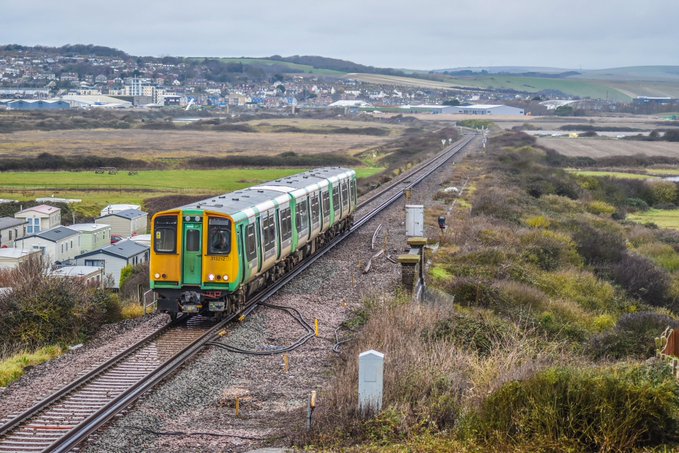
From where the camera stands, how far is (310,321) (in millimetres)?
20375

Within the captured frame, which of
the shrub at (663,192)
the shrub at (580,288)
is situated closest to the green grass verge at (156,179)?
the shrub at (663,192)

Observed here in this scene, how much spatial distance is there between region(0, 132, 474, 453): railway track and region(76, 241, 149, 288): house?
2602 cm

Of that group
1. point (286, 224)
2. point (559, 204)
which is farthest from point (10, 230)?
point (286, 224)

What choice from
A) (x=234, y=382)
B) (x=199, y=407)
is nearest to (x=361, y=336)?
(x=234, y=382)

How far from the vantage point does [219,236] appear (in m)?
19.8

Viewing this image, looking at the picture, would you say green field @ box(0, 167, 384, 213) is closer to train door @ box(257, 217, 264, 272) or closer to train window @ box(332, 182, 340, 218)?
train window @ box(332, 182, 340, 218)

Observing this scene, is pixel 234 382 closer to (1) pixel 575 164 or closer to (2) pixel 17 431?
(2) pixel 17 431

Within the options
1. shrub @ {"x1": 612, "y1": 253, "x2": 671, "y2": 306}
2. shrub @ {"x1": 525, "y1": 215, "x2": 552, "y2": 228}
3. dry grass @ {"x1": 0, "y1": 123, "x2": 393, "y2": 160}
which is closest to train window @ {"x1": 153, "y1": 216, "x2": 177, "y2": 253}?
shrub @ {"x1": 612, "y1": 253, "x2": 671, "y2": 306}

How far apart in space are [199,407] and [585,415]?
20.4ft

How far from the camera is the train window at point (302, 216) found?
26.3 metres

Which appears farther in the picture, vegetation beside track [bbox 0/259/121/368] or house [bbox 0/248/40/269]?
house [bbox 0/248/40/269]

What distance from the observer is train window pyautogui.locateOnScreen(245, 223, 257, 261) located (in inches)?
818

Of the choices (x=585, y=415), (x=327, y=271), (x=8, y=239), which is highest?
(x=585, y=415)

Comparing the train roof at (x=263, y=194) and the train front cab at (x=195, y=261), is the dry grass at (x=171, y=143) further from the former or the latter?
the train front cab at (x=195, y=261)
